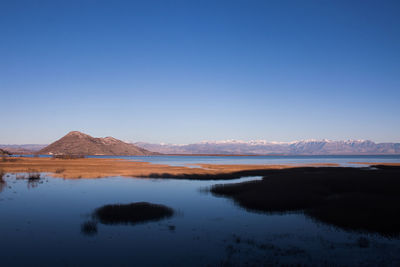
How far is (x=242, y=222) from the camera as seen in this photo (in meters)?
20.4

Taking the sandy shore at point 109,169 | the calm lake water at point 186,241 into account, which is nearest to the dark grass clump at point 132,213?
the calm lake water at point 186,241

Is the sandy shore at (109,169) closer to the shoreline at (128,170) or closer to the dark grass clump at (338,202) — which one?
the shoreline at (128,170)

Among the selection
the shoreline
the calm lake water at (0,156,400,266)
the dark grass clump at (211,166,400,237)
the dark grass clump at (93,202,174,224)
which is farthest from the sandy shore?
the calm lake water at (0,156,400,266)

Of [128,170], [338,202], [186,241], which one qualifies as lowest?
[186,241]

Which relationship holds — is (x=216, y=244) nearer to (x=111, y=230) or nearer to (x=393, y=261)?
(x=111, y=230)

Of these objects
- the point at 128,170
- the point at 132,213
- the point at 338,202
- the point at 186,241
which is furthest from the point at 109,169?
the point at 186,241

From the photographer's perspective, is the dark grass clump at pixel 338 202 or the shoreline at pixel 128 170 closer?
the dark grass clump at pixel 338 202

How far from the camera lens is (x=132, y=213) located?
899 inches

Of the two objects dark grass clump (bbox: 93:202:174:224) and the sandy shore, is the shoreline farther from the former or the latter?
dark grass clump (bbox: 93:202:174:224)

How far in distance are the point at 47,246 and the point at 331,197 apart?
27.3 meters

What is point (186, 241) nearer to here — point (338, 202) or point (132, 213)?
point (132, 213)

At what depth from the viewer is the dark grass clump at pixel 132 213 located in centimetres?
2078

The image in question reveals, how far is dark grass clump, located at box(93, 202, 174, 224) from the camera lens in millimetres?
20781

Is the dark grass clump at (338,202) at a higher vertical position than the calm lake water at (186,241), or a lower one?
higher
